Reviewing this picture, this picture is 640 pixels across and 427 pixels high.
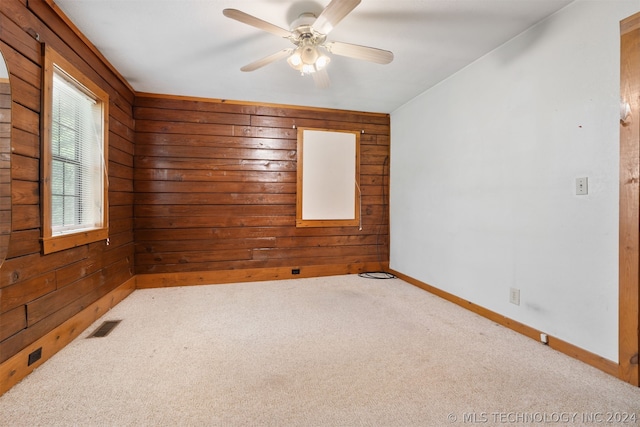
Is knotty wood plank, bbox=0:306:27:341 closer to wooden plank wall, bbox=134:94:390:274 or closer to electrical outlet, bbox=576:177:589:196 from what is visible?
wooden plank wall, bbox=134:94:390:274

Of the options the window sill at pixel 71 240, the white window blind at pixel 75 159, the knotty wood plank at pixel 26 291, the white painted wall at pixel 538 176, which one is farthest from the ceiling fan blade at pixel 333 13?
the knotty wood plank at pixel 26 291

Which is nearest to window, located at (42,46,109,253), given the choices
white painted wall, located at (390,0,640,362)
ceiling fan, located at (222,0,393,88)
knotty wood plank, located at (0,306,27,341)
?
knotty wood plank, located at (0,306,27,341)

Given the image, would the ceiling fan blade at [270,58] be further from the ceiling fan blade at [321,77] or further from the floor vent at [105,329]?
the floor vent at [105,329]

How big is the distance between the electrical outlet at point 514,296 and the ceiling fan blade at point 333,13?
2.27 m

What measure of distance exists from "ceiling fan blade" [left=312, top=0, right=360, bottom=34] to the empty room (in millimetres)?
16

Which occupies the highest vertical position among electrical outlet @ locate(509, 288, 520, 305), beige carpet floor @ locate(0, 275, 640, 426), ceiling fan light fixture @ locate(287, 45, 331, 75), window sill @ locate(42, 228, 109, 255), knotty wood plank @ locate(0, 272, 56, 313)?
ceiling fan light fixture @ locate(287, 45, 331, 75)

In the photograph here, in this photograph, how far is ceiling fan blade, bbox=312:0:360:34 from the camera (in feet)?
5.02

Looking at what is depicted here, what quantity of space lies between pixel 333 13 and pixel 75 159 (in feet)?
7.29

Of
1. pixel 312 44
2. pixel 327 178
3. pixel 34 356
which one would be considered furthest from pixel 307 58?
pixel 34 356

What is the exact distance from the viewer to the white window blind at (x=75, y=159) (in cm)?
207

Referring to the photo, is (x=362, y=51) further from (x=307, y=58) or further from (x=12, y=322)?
(x=12, y=322)

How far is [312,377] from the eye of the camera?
1657mm

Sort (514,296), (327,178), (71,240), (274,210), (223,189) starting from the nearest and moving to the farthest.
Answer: (71,240)
(514,296)
(223,189)
(274,210)
(327,178)

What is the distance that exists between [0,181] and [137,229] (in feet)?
6.65
